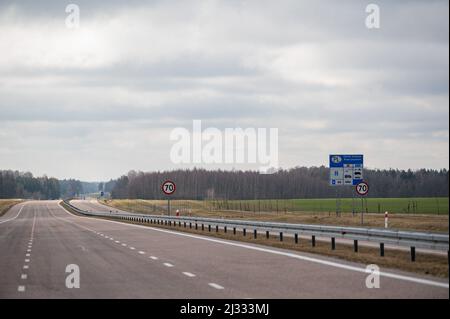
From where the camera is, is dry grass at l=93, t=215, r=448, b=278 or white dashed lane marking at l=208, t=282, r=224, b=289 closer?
white dashed lane marking at l=208, t=282, r=224, b=289

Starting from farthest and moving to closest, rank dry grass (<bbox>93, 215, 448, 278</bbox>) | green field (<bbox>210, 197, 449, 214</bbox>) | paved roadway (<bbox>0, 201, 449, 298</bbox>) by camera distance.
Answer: green field (<bbox>210, 197, 449, 214</bbox>)
dry grass (<bbox>93, 215, 448, 278</bbox>)
paved roadway (<bbox>0, 201, 449, 298</bbox>)

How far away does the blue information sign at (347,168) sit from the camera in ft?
156

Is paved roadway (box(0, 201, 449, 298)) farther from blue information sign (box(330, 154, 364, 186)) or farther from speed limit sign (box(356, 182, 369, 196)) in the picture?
blue information sign (box(330, 154, 364, 186))

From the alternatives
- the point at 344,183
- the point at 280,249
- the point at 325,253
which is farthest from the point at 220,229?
the point at 325,253

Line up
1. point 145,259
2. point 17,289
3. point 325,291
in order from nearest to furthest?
point 325,291 → point 17,289 → point 145,259

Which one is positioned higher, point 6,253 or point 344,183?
point 344,183

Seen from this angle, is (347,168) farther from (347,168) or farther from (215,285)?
(215,285)

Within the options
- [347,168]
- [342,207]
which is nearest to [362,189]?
[347,168]

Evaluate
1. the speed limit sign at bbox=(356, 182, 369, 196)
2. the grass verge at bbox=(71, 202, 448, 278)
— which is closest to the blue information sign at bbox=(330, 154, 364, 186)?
the speed limit sign at bbox=(356, 182, 369, 196)

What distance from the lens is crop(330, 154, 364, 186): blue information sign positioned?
4753 cm
